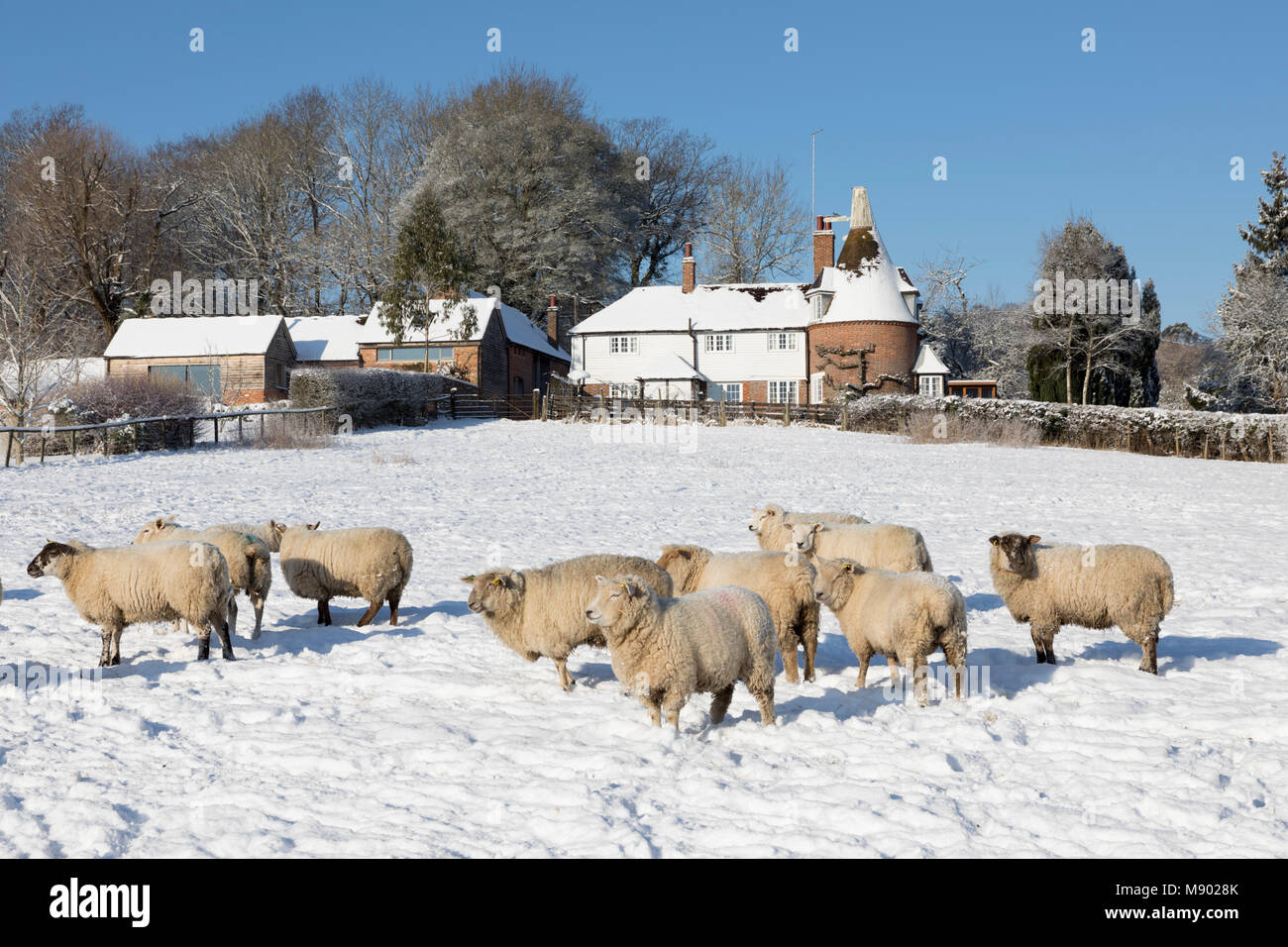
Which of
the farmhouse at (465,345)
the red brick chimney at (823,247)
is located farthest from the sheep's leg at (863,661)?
the red brick chimney at (823,247)

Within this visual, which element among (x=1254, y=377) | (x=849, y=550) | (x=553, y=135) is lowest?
(x=849, y=550)

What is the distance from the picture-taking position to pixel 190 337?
4731cm

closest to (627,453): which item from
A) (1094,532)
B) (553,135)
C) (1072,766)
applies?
(1094,532)

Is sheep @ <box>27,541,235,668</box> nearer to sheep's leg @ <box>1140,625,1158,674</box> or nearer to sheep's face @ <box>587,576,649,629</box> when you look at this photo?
sheep's face @ <box>587,576,649,629</box>

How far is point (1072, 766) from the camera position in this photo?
6.14 m

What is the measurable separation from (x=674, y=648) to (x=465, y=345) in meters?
45.5

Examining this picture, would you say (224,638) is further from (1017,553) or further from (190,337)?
(190,337)

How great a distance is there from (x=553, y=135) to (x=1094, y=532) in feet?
166

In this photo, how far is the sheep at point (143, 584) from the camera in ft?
27.4

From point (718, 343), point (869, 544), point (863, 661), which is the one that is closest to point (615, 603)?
point (863, 661)

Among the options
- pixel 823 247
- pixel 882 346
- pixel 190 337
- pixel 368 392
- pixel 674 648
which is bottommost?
pixel 674 648

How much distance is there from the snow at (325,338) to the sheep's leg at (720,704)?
48115mm
